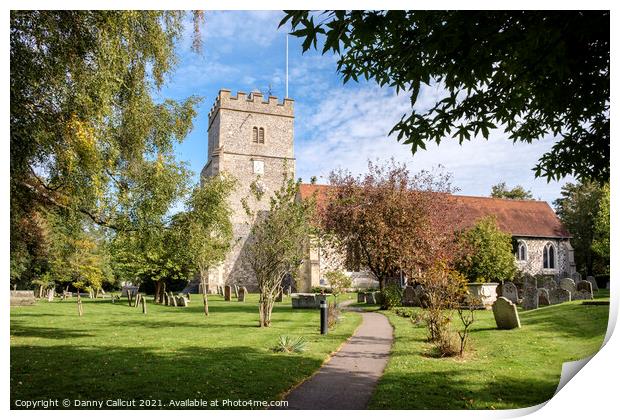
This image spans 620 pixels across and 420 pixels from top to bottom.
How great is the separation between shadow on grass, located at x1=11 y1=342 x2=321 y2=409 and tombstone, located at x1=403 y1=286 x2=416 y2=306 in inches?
354

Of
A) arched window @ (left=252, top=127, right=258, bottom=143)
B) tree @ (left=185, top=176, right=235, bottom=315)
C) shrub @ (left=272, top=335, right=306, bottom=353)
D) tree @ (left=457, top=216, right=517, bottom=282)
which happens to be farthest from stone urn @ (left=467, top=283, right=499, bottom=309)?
tree @ (left=185, top=176, right=235, bottom=315)

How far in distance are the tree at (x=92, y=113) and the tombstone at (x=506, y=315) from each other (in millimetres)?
6683

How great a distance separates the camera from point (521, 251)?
2600 cm

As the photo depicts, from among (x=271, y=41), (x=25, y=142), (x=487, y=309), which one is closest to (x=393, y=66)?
(x=271, y=41)

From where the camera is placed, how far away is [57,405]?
4324 millimetres

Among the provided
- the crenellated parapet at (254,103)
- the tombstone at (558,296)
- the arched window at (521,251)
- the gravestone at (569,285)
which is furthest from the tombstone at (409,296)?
the arched window at (521,251)

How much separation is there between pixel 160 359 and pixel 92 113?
351cm

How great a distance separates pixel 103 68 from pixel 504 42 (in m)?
4.38

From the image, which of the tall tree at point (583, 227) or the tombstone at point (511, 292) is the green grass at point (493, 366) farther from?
the tall tree at point (583, 227)

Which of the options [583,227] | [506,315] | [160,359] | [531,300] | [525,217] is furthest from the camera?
[525,217]

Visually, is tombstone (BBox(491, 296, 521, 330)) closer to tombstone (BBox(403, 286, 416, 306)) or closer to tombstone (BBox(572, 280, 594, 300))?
tombstone (BBox(572, 280, 594, 300))

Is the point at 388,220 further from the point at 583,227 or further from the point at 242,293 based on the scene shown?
the point at 583,227

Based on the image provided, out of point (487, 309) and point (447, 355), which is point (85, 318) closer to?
point (447, 355)

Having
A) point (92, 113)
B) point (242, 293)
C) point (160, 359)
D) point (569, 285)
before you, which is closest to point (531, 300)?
point (569, 285)
